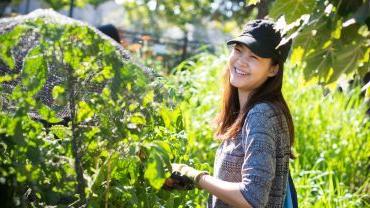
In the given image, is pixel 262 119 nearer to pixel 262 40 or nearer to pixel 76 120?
pixel 262 40

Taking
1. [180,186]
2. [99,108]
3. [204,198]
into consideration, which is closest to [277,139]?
[180,186]

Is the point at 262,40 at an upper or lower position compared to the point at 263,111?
upper

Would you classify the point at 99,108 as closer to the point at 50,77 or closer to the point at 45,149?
the point at 45,149

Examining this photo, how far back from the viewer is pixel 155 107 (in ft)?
6.75

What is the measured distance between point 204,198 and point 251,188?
4.22 feet

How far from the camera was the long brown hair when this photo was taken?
8.00 ft

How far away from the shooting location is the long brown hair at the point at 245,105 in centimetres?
244

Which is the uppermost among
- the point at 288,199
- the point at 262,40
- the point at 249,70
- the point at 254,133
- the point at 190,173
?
the point at 262,40

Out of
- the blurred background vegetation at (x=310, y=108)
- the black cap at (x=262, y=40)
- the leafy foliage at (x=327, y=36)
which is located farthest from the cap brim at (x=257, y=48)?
the leafy foliage at (x=327, y=36)

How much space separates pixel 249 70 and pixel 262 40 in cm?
13

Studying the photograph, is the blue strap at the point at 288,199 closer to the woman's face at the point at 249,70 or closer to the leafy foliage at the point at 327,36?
the woman's face at the point at 249,70

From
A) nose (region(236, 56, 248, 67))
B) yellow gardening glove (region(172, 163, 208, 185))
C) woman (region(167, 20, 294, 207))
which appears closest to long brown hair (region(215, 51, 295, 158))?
woman (region(167, 20, 294, 207))

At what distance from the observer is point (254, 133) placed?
225 centimetres

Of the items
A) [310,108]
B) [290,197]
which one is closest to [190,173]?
[290,197]
